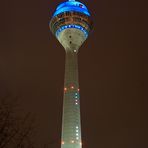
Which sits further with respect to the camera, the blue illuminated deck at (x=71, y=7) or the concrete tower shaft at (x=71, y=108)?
the blue illuminated deck at (x=71, y=7)

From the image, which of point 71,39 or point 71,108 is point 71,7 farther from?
point 71,108

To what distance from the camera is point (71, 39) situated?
86125 millimetres

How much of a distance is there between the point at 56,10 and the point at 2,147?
77.7m

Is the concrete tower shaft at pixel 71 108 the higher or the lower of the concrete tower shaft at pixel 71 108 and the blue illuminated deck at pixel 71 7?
the lower

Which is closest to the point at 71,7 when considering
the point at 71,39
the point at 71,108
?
the point at 71,39

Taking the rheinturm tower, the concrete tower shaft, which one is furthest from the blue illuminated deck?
the concrete tower shaft

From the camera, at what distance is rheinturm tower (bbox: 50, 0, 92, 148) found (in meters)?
76.6

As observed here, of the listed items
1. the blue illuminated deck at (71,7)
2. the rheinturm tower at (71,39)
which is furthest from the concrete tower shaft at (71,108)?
the blue illuminated deck at (71,7)

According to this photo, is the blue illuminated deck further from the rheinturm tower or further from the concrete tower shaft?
the concrete tower shaft

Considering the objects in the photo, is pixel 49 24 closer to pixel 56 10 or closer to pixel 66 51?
pixel 56 10

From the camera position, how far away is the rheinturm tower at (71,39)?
251ft

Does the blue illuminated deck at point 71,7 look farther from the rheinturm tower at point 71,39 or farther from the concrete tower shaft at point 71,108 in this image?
the concrete tower shaft at point 71,108

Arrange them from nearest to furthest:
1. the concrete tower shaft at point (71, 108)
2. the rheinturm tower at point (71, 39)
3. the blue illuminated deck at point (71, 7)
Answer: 1. the concrete tower shaft at point (71, 108)
2. the rheinturm tower at point (71, 39)
3. the blue illuminated deck at point (71, 7)

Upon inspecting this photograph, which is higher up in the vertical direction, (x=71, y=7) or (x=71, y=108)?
(x=71, y=7)
